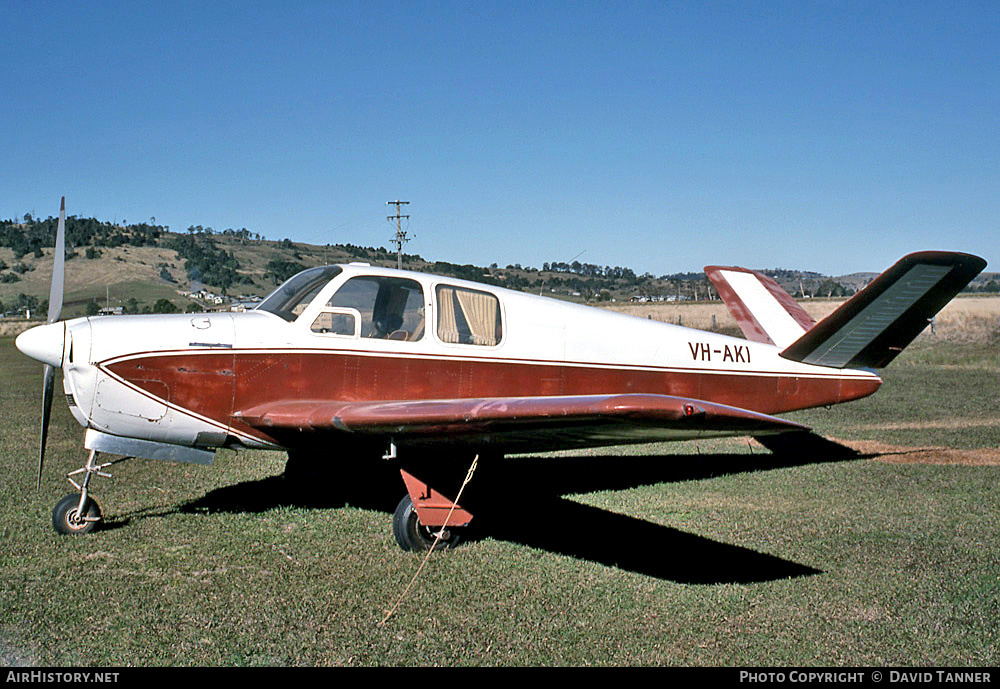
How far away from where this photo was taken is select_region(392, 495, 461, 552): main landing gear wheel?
621 cm

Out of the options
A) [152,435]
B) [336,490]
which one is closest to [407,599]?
[152,435]

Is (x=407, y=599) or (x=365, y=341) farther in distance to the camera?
(x=365, y=341)

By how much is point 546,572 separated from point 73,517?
419cm

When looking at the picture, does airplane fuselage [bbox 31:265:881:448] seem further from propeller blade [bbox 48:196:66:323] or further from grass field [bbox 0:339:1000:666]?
grass field [bbox 0:339:1000:666]

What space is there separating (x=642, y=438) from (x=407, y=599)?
2006mm

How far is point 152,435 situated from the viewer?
614 cm

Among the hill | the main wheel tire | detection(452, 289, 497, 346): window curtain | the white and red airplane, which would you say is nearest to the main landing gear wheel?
the white and red airplane

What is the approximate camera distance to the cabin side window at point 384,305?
647cm

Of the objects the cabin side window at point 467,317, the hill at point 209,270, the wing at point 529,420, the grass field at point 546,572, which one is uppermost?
the hill at point 209,270

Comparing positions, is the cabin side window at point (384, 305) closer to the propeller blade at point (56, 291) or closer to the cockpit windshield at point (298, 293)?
the cockpit windshield at point (298, 293)

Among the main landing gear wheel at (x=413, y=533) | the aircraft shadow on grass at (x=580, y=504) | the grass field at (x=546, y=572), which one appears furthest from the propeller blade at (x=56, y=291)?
the main landing gear wheel at (x=413, y=533)

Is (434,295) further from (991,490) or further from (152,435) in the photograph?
(991,490)

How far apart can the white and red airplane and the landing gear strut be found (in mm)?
12

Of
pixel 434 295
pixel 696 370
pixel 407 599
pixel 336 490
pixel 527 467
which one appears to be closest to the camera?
pixel 407 599
